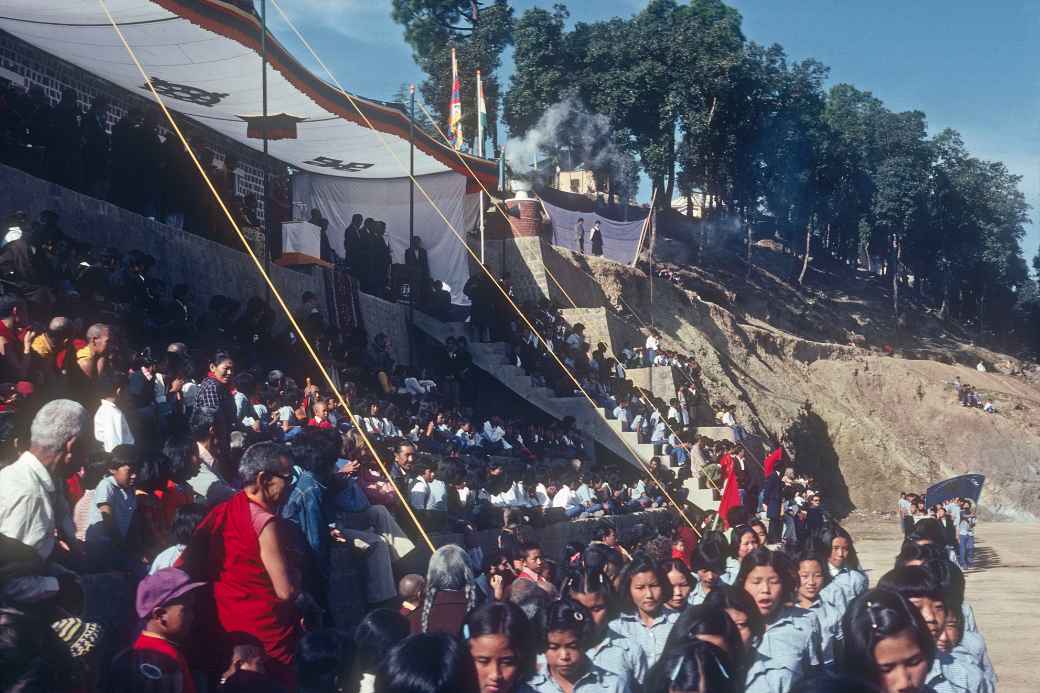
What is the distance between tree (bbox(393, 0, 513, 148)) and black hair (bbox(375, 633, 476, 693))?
3803cm

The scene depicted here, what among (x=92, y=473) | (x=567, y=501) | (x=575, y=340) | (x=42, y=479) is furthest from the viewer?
(x=575, y=340)

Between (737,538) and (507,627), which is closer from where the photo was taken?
(507,627)

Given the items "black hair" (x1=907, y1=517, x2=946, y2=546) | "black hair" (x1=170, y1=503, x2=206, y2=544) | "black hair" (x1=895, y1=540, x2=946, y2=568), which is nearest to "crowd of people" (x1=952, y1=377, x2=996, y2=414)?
"black hair" (x1=907, y1=517, x2=946, y2=546)

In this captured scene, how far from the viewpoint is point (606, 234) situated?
3238 cm

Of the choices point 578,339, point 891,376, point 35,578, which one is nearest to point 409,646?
point 35,578

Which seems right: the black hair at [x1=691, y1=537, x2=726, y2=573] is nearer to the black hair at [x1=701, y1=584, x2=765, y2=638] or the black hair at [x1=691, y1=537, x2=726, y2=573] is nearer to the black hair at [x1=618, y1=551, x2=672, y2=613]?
the black hair at [x1=618, y1=551, x2=672, y2=613]

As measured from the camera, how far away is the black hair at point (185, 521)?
5820mm

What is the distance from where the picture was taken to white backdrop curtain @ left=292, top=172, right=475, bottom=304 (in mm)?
22203

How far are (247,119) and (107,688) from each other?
14.2 metres

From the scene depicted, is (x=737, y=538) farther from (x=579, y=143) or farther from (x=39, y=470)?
(x=579, y=143)

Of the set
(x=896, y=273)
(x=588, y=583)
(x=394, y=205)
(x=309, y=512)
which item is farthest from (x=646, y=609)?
(x=896, y=273)

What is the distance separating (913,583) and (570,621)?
4.90ft

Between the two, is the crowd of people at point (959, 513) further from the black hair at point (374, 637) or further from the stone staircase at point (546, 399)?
the black hair at point (374, 637)

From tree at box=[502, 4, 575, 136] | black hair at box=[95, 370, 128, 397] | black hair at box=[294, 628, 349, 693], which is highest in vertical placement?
tree at box=[502, 4, 575, 136]
